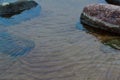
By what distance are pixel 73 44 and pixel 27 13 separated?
8.23 feet

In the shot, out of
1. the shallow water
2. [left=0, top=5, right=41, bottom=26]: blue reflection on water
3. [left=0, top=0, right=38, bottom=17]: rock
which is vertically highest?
[left=0, top=0, right=38, bottom=17]: rock

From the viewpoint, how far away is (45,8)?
1017 centimetres

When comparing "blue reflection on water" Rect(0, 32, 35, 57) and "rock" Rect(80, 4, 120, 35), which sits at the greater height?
"rock" Rect(80, 4, 120, 35)

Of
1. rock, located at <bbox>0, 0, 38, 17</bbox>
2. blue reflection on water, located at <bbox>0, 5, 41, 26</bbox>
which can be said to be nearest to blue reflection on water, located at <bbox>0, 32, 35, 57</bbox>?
blue reflection on water, located at <bbox>0, 5, 41, 26</bbox>

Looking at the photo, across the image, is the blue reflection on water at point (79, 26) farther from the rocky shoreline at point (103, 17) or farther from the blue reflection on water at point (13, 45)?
the blue reflection on water at point (13, 45)

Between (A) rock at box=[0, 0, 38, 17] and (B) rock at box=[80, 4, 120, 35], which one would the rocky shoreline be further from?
(A) rock at box=[0, 0, 38, 17]

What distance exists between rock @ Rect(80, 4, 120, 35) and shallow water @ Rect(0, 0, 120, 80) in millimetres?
398

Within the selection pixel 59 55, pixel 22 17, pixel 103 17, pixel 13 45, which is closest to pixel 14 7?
pixel 22 17

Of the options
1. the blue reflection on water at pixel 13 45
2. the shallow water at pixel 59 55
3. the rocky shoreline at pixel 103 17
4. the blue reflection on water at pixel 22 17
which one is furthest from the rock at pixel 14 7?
the rocky shoreline at pixel 103 17

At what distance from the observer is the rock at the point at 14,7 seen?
9.38 meters

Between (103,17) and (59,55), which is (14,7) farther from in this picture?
(59,55)

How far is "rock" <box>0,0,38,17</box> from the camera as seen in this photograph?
9383mm

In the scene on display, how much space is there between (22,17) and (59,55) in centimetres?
262

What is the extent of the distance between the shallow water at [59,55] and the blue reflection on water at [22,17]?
187 mm
